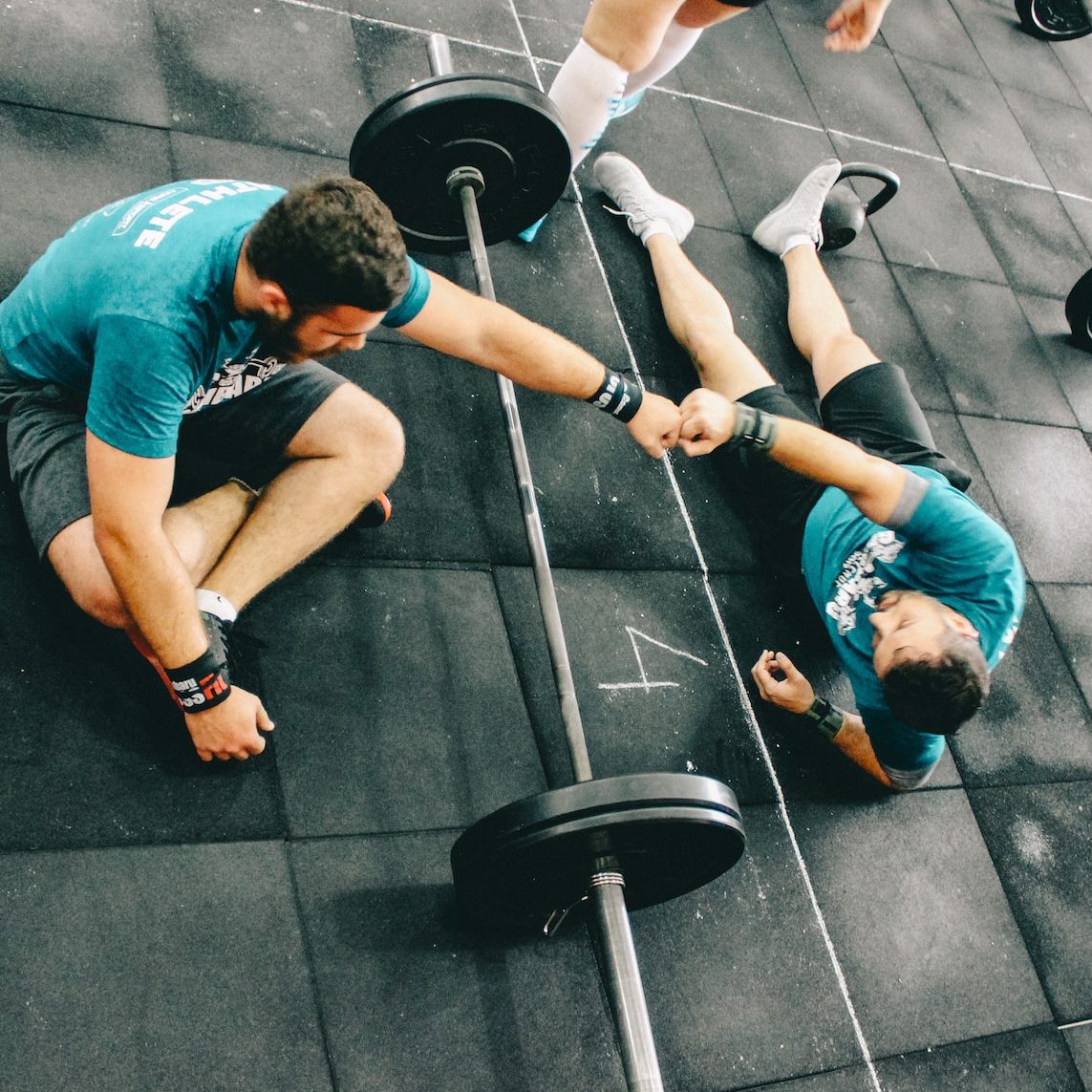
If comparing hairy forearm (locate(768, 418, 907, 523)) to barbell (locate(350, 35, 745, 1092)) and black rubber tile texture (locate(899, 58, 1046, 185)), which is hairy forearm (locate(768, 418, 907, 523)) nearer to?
barbell (locate(350, 35, 745, 1092))

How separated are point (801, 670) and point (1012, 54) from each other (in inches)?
148

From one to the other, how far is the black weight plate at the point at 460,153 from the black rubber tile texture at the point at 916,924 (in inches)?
64.7

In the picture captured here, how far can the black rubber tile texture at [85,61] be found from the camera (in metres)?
2.41

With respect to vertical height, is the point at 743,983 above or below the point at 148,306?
below

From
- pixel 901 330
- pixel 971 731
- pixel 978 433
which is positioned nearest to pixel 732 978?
pixel 971 731

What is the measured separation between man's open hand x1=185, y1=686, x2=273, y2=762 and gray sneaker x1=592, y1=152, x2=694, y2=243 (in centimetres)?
187

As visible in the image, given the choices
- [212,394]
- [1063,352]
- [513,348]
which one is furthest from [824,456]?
[1063,352]

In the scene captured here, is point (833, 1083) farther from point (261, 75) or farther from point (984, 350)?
point (261, 75)

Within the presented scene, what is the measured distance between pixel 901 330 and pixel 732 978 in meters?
2.21

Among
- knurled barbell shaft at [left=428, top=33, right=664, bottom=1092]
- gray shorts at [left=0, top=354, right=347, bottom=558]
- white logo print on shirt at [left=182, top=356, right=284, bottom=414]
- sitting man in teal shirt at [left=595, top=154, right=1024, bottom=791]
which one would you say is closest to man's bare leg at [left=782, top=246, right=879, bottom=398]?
sitting man in teal shirt at [left=595, top=154, right=1024, bottom=791]

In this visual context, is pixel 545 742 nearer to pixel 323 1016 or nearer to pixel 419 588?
pixel 419 588

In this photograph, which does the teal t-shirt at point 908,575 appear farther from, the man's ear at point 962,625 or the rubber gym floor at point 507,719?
the rubber gym floor at point 507,719

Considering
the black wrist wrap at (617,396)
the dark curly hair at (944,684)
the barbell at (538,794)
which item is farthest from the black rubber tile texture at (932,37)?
the dark curly hair at (944,684)

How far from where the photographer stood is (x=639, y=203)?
2.85m
